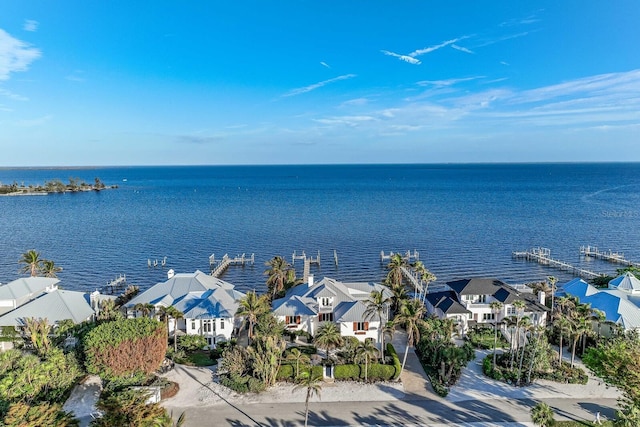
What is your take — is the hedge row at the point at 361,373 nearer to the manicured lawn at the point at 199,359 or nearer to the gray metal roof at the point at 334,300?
the gray metal roof at the point at 334,300

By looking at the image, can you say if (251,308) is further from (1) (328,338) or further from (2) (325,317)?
(2) (325,317)

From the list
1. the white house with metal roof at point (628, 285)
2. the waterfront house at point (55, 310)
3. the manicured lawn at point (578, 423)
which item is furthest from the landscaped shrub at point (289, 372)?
the white house with metal roof at point (628, 285)

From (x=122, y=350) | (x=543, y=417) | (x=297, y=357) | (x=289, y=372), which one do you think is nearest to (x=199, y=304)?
(x=122, y=350)

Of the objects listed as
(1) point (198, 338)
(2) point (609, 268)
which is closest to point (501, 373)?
(1) point (198, 338)

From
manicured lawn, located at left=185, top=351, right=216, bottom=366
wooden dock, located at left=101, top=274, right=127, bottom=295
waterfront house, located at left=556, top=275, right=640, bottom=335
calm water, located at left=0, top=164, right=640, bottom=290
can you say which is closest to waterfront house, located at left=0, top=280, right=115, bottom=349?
manicured lawn, located at left=185, top=351, right=216, bottom=366

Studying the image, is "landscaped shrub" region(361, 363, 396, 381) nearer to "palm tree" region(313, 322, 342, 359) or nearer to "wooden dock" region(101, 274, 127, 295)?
"palm tree" region(313, 322, 342, 359)

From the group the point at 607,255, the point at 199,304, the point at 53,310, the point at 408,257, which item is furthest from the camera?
the point at 607,255

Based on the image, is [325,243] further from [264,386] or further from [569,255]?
[264,386]
